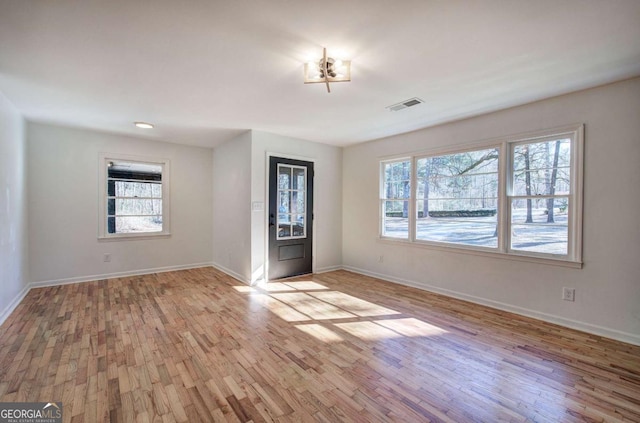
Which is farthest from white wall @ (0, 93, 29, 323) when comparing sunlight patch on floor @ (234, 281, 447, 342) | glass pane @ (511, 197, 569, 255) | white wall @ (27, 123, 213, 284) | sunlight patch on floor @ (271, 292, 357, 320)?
glass pane @ (511, 197, 569, 255)

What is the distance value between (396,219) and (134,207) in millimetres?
4709

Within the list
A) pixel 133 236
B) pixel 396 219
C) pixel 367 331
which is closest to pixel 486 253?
pixel 396 219

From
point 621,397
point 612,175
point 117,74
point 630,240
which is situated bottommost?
point 621,397

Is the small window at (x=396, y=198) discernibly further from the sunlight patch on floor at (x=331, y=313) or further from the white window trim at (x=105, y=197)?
the white window trim at (x=105, y=197)

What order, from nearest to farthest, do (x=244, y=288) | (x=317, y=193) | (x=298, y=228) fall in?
1. (x=244, y=288)
2. (x=298, y=228)
3. (x=317, y=193)

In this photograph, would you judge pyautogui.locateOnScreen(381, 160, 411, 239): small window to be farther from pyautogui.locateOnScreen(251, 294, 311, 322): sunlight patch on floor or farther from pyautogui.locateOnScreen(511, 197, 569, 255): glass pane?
pyautogui.locateOnScreen(251, 294, 311, 322): sunlight patch on floor

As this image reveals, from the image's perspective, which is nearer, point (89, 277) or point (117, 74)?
point (117, 74)

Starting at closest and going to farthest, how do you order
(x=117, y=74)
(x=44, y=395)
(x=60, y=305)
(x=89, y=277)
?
(x=44, y=395)
(x=117, y=74)
(x=60, y=305)
(x=89, y=277)

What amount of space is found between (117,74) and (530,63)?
3.66m

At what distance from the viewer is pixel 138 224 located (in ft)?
16.6

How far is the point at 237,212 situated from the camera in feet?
15.9

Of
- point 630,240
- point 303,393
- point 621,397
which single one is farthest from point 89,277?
point 630,240

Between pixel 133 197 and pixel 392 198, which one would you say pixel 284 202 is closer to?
pixel 392 198

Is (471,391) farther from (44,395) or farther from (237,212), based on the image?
(237,212)
